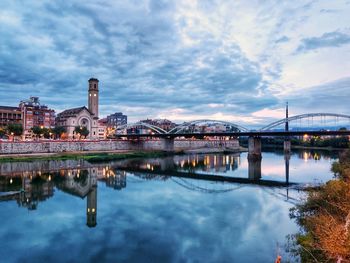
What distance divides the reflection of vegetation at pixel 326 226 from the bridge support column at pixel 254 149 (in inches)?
1571

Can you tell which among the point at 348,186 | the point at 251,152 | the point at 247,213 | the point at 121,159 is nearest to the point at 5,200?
the point at 247,213

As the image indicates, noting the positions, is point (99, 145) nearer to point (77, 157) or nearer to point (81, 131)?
point (81, 131)

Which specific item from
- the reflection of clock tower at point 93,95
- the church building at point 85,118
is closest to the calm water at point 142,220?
the church building at point 85,118

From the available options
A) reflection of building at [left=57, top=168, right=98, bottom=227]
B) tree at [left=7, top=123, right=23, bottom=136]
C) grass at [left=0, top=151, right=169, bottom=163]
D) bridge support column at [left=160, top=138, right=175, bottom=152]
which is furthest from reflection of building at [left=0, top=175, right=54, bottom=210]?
bridge support column at [left=160, top=138, right=175, bottom=152]

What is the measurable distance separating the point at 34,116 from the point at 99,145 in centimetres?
2411

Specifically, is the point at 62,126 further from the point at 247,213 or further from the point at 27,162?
the point at 247,213

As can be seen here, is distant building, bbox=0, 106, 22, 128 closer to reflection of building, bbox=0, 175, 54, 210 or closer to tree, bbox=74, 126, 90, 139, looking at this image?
tree, bbox=74, 126, 90, 139

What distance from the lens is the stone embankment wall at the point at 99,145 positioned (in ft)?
167

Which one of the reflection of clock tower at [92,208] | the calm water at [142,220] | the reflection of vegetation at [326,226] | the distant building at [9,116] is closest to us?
the reflection of vegetation at [326,226]

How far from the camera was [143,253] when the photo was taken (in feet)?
41.1

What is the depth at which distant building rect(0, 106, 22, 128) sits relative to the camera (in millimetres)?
71750

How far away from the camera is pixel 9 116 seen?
7306cm

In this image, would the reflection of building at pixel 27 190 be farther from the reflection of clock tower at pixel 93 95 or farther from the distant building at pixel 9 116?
the reflection of clock tower at pixel 93 95

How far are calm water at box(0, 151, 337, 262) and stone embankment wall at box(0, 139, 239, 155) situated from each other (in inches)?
828
